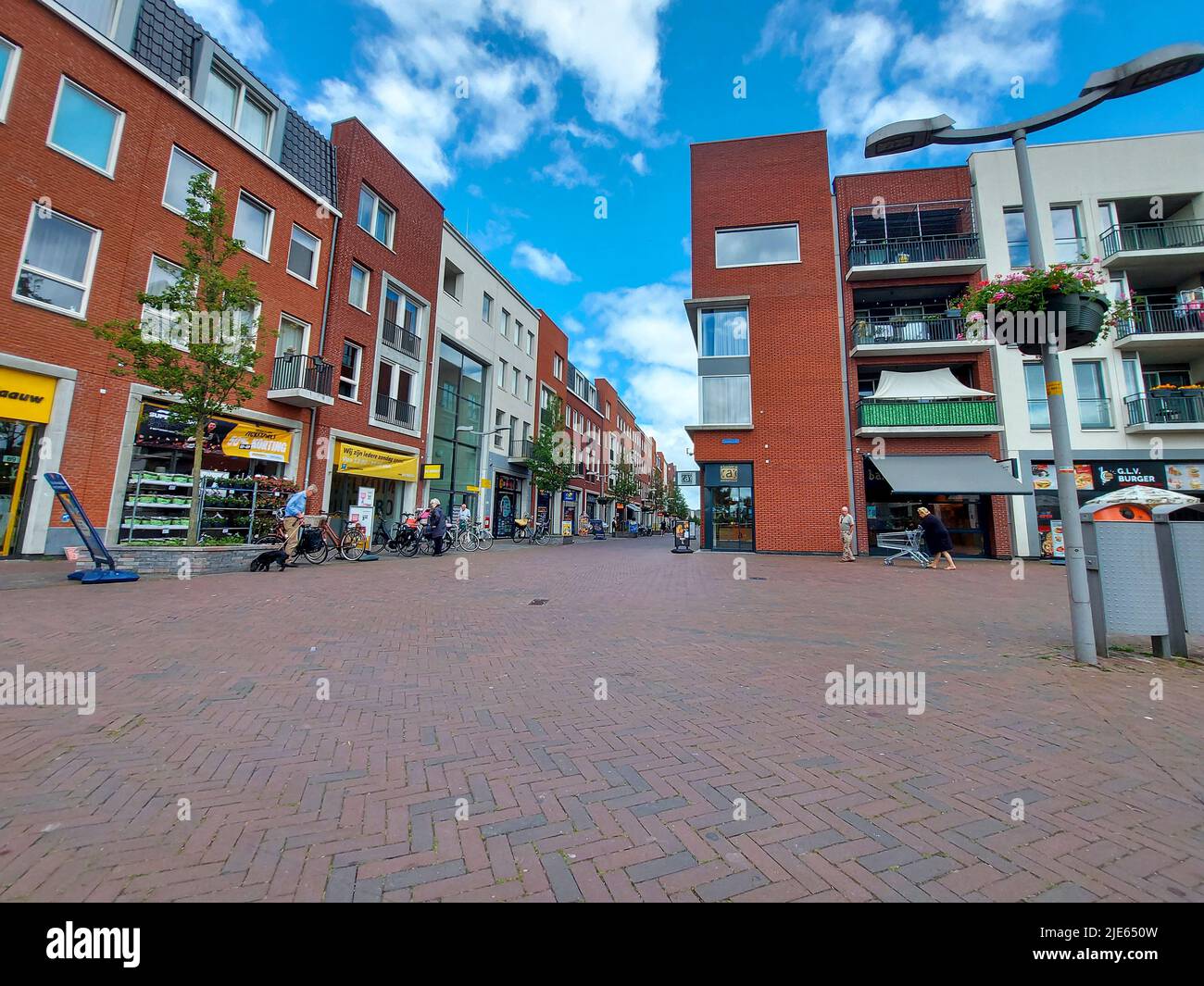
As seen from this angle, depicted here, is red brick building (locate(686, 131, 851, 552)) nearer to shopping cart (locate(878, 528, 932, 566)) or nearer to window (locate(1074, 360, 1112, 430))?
shopping cart (locate(878, 528, 932, 566))

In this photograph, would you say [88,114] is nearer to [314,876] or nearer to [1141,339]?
[314,876]

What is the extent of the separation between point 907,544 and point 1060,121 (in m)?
14.2

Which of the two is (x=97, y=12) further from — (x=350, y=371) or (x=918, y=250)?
(x=918, y=250)

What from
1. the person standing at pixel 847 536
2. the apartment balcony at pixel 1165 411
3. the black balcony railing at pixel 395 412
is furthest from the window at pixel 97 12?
the apartment balcony at pixel 1165 411

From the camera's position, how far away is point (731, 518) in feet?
66.5

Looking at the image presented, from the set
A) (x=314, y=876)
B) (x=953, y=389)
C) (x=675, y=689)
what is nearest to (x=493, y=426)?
(x=953, y=389)

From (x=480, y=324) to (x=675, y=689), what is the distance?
2567 cm

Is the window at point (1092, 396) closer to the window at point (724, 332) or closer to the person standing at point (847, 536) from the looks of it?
the person standing at point (847, 536)

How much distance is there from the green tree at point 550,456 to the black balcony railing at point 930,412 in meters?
16.5

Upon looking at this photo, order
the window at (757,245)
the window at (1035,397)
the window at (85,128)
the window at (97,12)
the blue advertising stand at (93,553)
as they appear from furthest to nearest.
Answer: the window at (757,245)
the window at (1035,397)
the window at (97,12)
the window at (85,128)
the blue advertising stand at (93,553)

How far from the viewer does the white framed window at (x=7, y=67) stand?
33.1ft

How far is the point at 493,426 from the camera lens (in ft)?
91.9

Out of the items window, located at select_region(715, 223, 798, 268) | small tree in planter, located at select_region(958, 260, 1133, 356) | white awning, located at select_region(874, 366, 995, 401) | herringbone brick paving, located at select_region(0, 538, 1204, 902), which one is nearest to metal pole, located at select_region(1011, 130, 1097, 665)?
small tree in planter, located at select_region(958, 260, 1133, 356)

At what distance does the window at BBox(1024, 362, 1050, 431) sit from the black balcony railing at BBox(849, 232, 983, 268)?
467cm
